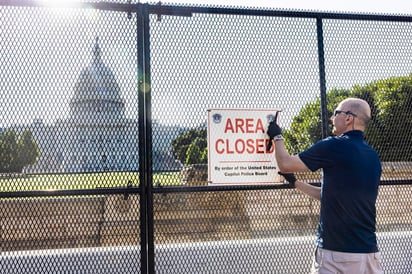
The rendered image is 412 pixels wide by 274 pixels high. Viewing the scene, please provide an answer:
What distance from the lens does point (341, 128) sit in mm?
2842

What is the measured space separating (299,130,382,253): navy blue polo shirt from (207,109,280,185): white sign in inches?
22.0

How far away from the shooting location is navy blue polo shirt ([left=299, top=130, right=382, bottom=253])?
266cm

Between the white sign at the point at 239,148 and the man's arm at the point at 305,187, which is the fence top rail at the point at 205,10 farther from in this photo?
the man's arm at the point at 305,187

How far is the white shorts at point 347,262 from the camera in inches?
105

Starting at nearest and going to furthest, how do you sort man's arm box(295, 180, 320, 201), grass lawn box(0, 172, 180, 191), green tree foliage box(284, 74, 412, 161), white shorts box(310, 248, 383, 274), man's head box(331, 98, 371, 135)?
white shorts box(310, 248, 383, 274), man's head box(331, 98, 371, 135), grass lawn box(0, 172, 180, 191), man's arm box(295, 180, 320, 201), green tree foliage box(284, 74, 412, 161)

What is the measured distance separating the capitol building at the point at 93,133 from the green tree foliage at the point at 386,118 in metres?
1.41

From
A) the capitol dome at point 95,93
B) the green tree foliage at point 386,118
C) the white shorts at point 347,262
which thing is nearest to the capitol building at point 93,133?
the capitol dome at point 95,93

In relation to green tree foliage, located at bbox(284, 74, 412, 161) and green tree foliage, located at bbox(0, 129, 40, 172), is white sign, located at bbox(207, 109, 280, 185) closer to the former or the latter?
green tree foliage, located at bbox(284, 74, 412, 161)

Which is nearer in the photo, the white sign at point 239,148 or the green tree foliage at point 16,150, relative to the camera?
the green tree foliage at point 16,150

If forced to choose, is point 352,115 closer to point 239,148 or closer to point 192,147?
point 239,148

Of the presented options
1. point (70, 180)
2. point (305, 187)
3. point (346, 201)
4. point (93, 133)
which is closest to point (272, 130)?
point (305, 187)

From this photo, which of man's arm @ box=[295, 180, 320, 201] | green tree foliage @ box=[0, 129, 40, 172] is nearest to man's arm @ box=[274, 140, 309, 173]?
man's arm @ box=[295, 180, 320, 201]

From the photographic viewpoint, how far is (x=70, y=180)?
10.0ft

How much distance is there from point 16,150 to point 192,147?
1.22m
